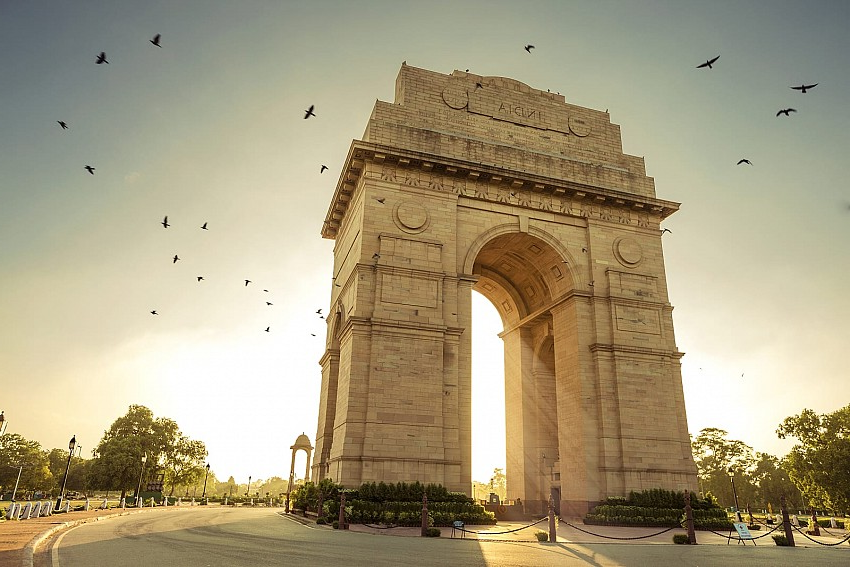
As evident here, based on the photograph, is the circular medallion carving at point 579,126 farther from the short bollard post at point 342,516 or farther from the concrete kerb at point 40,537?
the concrete kerb at point 40,537

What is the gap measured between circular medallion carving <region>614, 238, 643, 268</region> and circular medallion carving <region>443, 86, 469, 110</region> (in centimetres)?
1040

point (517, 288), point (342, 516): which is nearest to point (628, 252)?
point (517, 288)

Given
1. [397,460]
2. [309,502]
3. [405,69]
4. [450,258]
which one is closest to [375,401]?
[397,460]

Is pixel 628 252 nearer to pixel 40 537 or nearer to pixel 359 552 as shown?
pixel 359 552

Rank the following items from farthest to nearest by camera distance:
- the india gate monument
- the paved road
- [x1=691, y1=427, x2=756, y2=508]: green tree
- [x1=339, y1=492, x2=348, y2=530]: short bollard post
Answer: [x1=691, y1=427, x2=756, y2=508]: green tree
the india gate monument
[x1=339, y1=492, x2=348, y2=530]: short bollard post
the paved road

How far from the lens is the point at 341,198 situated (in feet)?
92.5

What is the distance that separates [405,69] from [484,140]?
17.8 ft

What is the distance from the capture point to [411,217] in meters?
24.4

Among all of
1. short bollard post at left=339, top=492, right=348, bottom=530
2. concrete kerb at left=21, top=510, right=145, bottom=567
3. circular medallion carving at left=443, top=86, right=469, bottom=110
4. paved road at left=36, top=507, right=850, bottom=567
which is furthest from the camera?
circular medallion carving at left=443, top=86, right=469, bottom=110

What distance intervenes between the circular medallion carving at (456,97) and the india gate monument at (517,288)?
11 centimetres

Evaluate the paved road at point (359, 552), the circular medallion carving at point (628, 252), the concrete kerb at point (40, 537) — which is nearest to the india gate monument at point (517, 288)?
the circular medallion carving at point (628, 252)

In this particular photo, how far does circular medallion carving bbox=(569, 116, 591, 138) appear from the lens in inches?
1162

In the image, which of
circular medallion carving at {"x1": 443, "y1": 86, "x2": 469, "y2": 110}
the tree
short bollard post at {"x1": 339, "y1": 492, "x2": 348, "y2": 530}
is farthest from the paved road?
the tree

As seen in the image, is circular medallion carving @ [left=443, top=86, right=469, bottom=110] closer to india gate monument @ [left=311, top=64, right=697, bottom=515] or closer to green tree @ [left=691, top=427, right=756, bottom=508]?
india gate monument @ [left=311, top=64, right=697, bottom=515]
